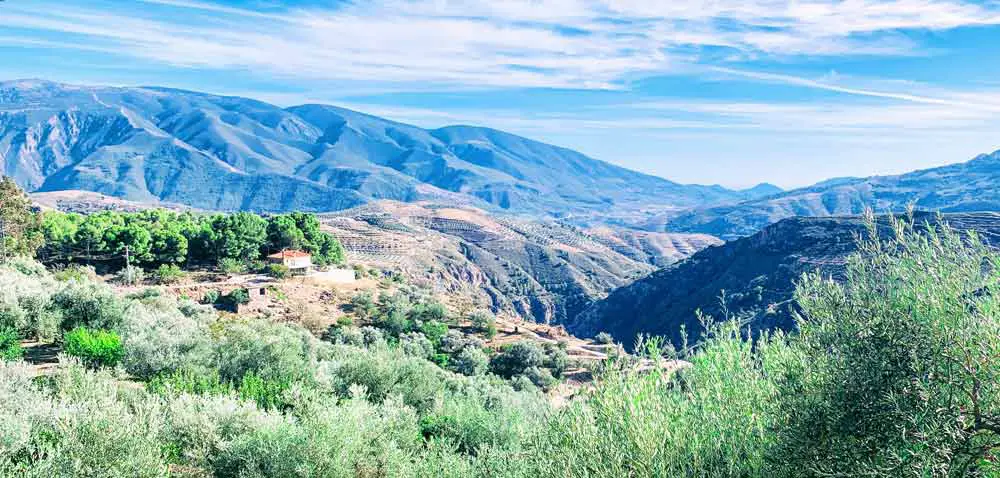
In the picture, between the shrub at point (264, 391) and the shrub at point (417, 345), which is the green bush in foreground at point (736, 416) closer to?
the shrub at point (264, 391)

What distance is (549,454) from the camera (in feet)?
27.4

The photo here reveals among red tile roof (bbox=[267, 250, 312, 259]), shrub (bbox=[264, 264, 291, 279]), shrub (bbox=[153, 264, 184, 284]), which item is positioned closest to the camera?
shrub (bbox=[153, 264, 184, 284])

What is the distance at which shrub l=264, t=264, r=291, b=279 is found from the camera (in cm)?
4884

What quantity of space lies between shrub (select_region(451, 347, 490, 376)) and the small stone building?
17.7 metres

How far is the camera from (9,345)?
65.8ft

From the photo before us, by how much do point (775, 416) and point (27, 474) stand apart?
983cm

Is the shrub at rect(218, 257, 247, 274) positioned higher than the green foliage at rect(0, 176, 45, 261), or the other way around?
the green foliage at rect(0, 176, 45, 261)

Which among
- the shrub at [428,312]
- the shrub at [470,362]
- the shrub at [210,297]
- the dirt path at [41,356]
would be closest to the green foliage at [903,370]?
the dirt path at [41,356]

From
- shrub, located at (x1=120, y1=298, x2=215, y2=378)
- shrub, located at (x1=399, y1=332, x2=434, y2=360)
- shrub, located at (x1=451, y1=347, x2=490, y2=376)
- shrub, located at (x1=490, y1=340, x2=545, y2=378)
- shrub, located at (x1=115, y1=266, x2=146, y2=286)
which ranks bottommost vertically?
shrub, located at (x1=490, y1=340, x2=545, y2=378)

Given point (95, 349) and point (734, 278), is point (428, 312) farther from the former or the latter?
point (734, 278)

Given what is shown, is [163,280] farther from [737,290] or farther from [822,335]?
[737,290]

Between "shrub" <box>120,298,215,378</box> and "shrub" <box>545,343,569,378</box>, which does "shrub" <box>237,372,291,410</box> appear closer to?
"shrub" <box>120,298,215,378</box>

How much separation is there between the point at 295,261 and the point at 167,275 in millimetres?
9444

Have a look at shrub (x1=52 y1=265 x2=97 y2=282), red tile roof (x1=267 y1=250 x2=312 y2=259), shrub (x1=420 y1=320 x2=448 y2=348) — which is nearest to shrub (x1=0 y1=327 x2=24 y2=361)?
shrub (x1=52 y1=265 x2=97 y2=282)
